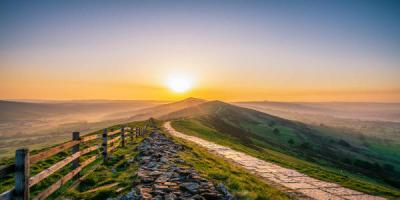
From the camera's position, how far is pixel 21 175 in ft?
21.8

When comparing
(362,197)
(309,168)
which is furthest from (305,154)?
(362,197)

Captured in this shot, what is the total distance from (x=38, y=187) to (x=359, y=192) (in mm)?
14707

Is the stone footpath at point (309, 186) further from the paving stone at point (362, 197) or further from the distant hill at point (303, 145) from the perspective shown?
the distant hill at point (303, 145)

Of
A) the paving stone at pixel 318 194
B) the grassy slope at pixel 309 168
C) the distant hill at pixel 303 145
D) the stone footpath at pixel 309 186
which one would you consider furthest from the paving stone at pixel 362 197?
the distant hill at pixel 303 145

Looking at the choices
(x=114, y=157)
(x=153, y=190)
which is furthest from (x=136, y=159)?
(x=153, y=190)

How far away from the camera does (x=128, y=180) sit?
33.0ft

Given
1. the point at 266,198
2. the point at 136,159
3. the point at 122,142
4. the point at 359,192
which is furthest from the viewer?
the point at 122,142

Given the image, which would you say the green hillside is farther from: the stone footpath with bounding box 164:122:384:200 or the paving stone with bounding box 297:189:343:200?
the paving stone with bounding box 297:189:343:200

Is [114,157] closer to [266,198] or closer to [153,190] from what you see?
[153,190]

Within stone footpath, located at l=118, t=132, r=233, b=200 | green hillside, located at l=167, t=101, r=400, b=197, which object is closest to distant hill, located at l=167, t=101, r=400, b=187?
green hillside, located at l=167, t=101, r=400, b=197

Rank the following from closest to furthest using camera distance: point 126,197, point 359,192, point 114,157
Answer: point 126,197 < point 359,192 < point 114,157

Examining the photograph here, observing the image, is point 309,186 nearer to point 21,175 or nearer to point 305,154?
point 21,175

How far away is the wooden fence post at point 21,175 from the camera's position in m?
6.62

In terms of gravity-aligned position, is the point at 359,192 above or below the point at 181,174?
below
